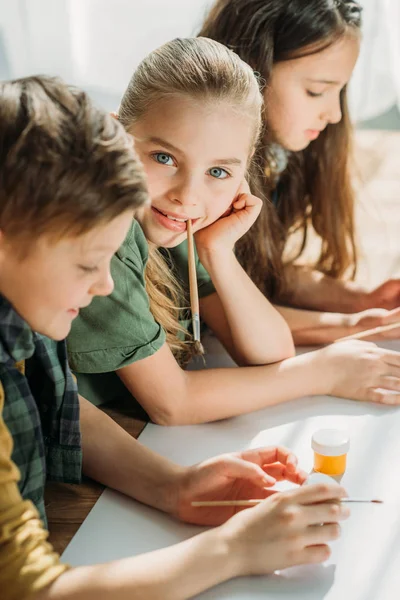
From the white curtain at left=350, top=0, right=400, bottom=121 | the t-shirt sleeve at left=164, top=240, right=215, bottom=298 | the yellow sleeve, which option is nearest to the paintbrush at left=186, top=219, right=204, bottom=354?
the t-shirt sleeve at left=164, top=240, right=215, bottom=298

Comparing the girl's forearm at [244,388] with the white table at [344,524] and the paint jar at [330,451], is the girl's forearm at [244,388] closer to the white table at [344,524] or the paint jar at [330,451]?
the white table at [344,524]

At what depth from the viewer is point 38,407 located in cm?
101

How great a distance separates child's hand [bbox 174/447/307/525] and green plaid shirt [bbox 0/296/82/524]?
0.46ft

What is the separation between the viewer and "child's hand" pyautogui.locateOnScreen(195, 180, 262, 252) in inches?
52.6

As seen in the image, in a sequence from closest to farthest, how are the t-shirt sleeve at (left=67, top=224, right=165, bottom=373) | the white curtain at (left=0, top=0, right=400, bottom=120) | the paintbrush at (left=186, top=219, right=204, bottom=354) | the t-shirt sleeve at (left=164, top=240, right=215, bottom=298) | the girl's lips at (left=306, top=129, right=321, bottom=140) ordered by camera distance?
the t-shirt sleeve at (left=67, top=224, right=165, bottom=373)
the paintbrush at (left=186, top=219, right=204, bottom=354)
the t-shirt sleeve at (left=164, top=240, right=215, bottom=298)
the girl's lips at (left=306, top=129, right=321, bottom=140)
the white curtain at (left=0, top=0, right=400, bottom=120)

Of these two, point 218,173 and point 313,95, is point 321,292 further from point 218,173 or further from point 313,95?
point 218,173

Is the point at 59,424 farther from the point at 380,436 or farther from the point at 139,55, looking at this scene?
the point at 139,55

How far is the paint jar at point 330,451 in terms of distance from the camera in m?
1.06

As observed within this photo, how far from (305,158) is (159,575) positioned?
1118mm

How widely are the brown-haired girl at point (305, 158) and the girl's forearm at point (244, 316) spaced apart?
17 centimetres

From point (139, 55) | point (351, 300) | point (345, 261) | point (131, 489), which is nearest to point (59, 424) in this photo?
point (131, 489)

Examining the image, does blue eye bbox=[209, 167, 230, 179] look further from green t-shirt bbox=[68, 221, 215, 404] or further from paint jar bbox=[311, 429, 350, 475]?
paint jar bbox=[311, 429, 350, 475]

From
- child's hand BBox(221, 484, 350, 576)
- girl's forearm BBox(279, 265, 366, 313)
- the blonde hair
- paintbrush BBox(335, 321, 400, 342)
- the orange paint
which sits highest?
the blonde hair

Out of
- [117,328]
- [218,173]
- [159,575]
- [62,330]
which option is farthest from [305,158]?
[159,575]
